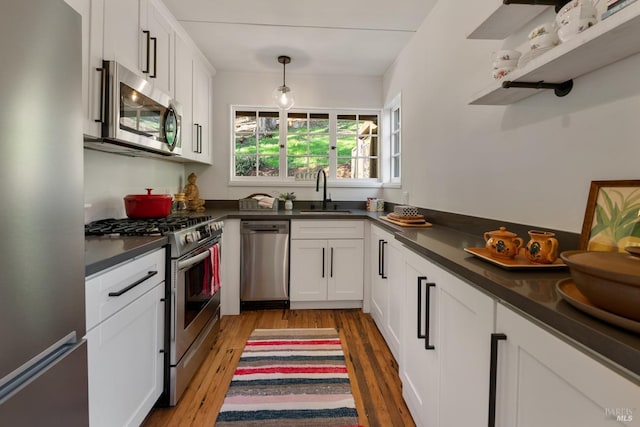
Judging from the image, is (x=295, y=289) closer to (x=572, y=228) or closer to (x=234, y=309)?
(x=234, y=309)

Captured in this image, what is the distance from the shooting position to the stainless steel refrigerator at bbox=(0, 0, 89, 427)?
0.66 metres

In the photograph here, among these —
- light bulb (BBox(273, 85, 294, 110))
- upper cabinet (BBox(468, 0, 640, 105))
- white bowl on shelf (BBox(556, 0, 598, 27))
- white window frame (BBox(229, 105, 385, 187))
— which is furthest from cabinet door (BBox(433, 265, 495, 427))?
white window frame (BBox(229, 105, 385, 187))

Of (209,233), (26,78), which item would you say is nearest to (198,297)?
(209,233)

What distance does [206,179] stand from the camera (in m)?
3.53

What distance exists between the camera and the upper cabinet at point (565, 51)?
2.56 ft

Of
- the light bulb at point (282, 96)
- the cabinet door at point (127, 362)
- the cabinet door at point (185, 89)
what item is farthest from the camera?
the light bulb at point (282, 96)

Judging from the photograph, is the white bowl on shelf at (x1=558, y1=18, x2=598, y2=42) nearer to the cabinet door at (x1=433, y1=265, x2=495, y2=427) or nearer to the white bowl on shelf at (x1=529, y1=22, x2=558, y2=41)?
the white bowl on shelf at (x1=529, y1=22, x2=558, y2=41)

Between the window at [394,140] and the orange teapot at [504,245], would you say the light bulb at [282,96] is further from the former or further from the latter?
the orange teapot at [504,245]

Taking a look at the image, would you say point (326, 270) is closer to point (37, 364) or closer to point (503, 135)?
point (503, 135)

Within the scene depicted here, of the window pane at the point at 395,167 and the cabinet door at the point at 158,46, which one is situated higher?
the cabinet door at the point at 158,46

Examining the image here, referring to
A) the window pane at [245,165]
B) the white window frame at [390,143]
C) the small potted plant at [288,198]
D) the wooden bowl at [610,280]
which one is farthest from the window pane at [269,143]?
the wooden bowl at [610,280]

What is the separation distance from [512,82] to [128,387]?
6.38 ft

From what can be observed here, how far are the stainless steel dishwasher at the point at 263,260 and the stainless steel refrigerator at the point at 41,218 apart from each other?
2013mm

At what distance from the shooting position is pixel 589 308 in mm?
590
